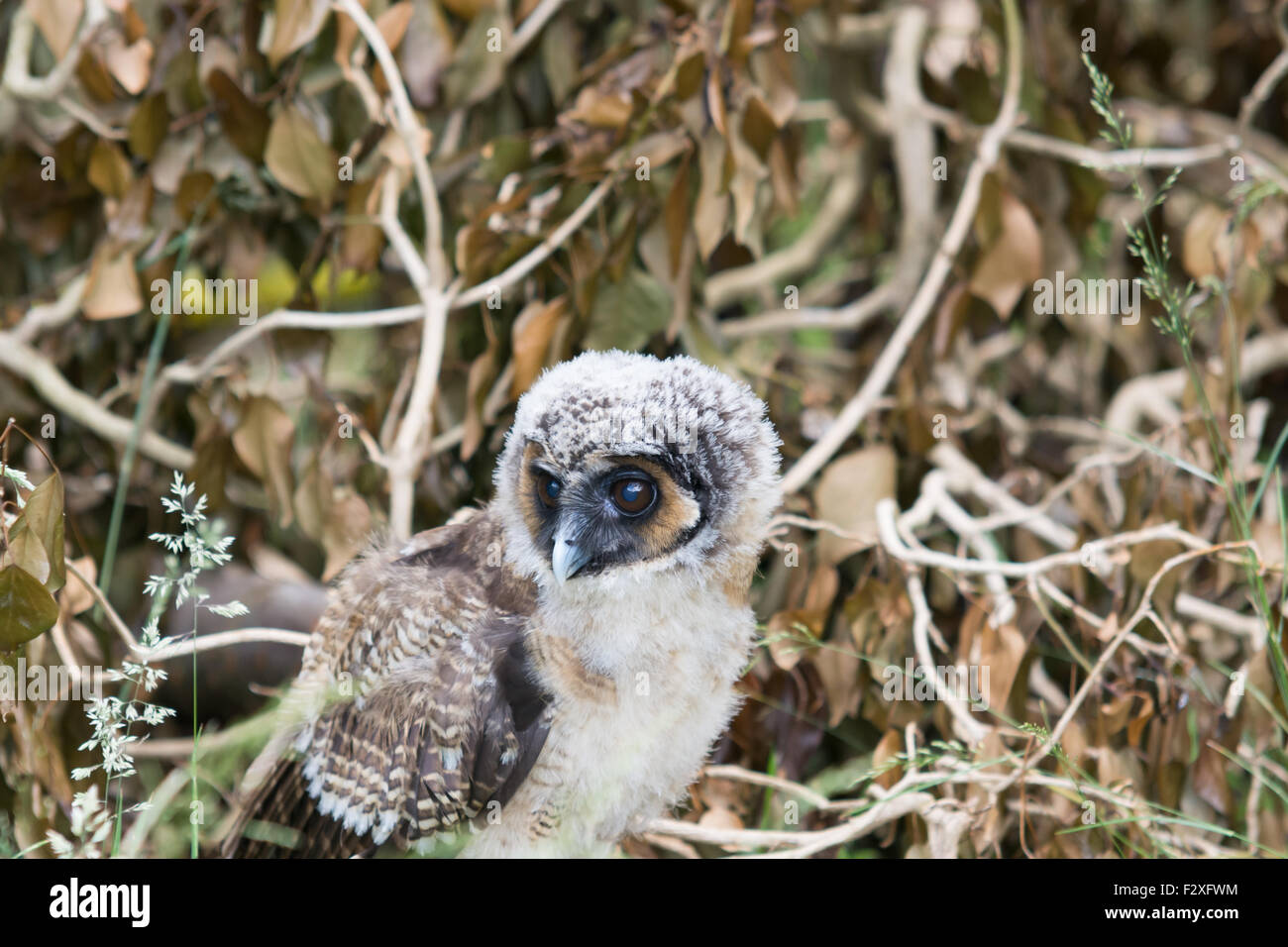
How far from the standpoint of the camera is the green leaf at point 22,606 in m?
1.08

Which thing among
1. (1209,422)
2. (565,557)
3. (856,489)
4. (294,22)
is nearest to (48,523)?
(565,557)

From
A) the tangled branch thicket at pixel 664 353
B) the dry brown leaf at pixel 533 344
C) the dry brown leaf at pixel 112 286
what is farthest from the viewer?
the dry brown leaf at pixel 112 286

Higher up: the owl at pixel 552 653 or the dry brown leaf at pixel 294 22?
the dry brown leaf at pixel 294 22

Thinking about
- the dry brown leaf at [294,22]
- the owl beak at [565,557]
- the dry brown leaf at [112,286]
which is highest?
the dry brown leaf at [294,22]

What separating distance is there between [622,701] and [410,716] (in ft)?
0.81

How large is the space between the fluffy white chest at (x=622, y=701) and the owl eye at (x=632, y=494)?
4.8 inches

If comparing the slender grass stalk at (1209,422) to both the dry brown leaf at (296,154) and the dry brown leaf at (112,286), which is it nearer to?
the dry brown leaf at (296,154)

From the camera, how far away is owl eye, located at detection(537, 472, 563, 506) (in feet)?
3.62

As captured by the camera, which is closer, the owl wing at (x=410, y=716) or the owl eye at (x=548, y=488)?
the owl eye at (x=548, y=488)

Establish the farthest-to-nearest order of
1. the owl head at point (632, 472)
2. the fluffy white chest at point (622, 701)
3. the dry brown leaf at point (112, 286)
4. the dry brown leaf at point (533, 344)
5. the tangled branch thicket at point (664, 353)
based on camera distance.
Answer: the dry brown leaf at point (112, 286) < the dry brown leaf at point (533, 344) < the tangled branch thicket at point (664, 353) < the fluffy white chest at point (622, 701) < the owl head at point (632, 472)

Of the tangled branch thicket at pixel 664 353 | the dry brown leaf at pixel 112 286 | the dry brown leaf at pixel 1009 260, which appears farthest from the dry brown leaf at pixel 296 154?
the dry brown leaf at pixel 1009 260

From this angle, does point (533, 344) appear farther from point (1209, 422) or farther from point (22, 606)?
point (1209, 422)

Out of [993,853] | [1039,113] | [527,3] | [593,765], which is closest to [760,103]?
[527,3]

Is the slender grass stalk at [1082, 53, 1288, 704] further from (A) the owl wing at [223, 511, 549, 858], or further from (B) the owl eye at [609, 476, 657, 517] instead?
(A) the owl wing at [223, 511, 549, 858]
